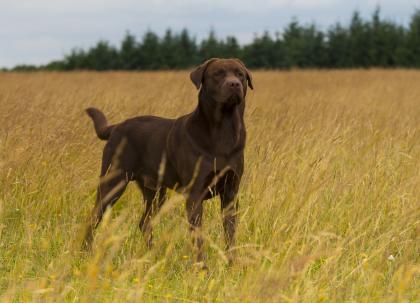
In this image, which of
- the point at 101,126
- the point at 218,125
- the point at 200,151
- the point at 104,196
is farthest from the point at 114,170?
the point at 218,125

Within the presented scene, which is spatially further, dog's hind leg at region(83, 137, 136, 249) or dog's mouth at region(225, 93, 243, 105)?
dog's hind leg at region(83, 137, 136, 249)

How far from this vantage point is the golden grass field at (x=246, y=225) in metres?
Answer: 2.84

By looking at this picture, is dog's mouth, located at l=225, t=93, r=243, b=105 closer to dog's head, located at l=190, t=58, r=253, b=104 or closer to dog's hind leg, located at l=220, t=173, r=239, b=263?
dog's head, located at l=190, t=58, r=253, b=104

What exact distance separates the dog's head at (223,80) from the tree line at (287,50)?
30.3m

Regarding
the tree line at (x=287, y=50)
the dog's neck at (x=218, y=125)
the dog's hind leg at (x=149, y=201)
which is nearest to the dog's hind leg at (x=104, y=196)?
the dog's hind leg at (x=149, y=201)

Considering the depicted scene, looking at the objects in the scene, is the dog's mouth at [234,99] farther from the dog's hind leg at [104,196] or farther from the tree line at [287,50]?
the tree line at [287,50]

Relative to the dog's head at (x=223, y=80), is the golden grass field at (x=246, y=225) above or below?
below

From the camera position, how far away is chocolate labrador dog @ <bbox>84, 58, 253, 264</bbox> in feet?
12.5

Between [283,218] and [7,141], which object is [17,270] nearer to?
[283,218]

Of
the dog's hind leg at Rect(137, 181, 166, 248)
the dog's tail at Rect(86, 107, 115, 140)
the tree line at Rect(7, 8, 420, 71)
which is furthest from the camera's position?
the tree line at Rect(7, 8, 420, 71)

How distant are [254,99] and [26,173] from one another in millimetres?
6193

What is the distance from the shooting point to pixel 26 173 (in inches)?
196

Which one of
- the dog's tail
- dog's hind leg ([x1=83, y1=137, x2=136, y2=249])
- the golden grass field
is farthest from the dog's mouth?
the dog's tail

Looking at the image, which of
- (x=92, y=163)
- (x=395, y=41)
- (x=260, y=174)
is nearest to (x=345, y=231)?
(x=260, y=174)
